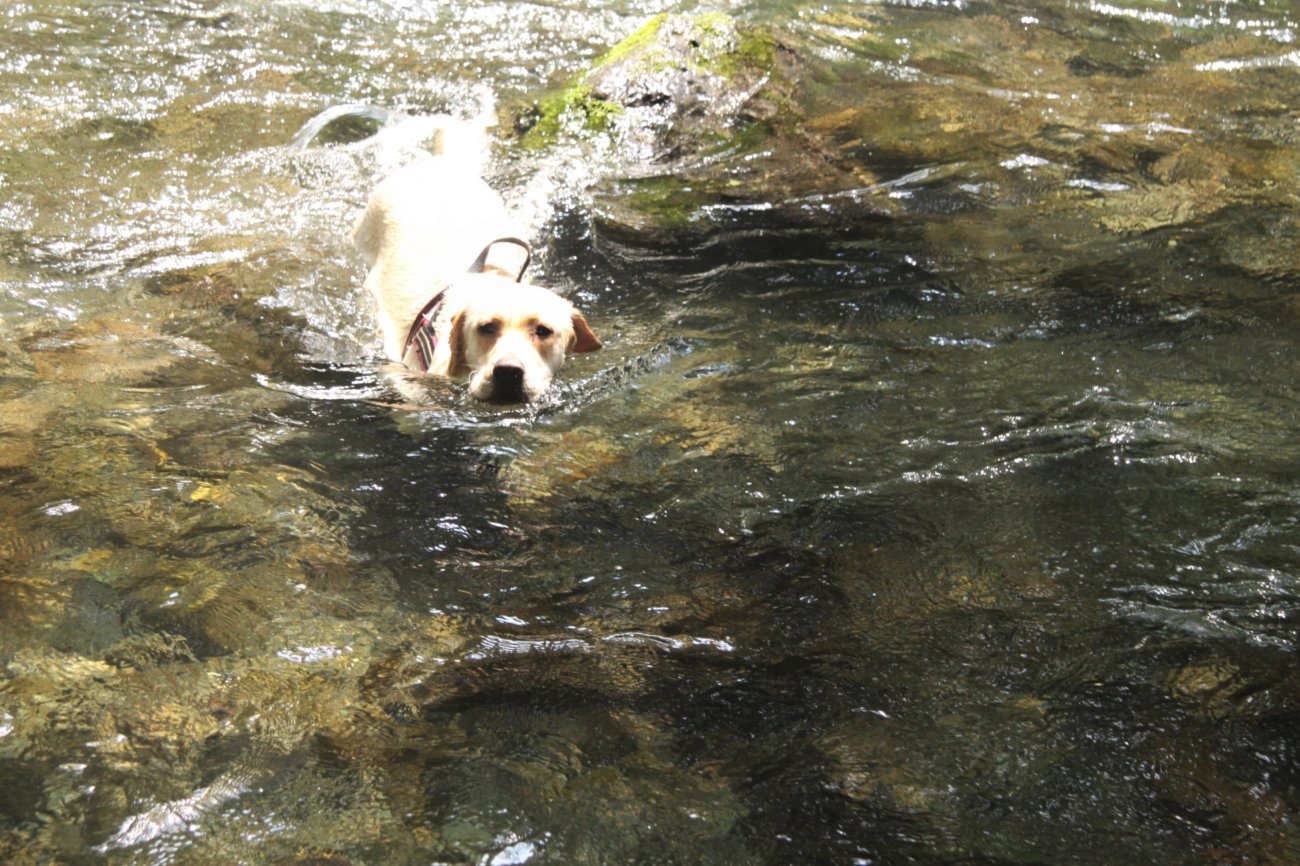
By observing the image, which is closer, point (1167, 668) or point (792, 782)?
point (792, 782)

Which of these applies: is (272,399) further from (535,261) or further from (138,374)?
(535,261)

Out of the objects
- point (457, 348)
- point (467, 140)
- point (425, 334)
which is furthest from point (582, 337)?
point (467, 140)

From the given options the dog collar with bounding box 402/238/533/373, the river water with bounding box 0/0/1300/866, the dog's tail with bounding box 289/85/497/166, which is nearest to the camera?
the river water with bounding box 0/0/1300/866

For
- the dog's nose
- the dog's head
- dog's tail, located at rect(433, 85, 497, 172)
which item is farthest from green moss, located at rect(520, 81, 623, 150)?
the dog's nose

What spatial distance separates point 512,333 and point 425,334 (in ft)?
1.69

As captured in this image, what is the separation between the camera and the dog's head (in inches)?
188

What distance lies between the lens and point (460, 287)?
17.1ft

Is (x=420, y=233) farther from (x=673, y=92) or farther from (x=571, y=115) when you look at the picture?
(x=673, y=92)

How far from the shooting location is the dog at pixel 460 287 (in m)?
4.91

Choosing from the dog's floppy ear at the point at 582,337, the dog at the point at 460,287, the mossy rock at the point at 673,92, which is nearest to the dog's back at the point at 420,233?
the dog at the point at 460,287

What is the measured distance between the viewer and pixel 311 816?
2.15 meters

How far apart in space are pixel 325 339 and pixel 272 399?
Result: 3.85 feet

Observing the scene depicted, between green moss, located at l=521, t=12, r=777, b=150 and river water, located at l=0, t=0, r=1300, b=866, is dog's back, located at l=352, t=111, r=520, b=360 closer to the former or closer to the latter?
river water, located at l=0, t=0, r=1300, b=866

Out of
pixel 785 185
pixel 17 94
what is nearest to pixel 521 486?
pixel 785 185
